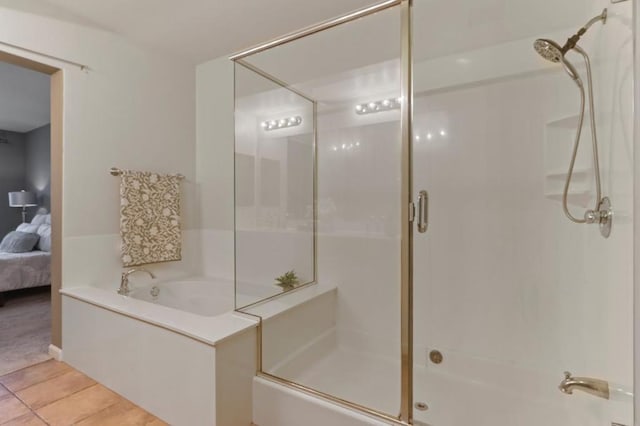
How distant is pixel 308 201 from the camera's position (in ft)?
8.77

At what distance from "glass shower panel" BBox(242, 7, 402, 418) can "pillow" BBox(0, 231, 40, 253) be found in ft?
12.8

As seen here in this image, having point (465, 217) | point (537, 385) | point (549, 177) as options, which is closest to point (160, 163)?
point (465, 217)

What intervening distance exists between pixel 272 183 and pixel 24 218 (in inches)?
227

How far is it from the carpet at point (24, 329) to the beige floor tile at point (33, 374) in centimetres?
8

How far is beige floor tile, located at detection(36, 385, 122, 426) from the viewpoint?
1.72 meters

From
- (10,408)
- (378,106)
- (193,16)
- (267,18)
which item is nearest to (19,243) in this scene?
(10,408)

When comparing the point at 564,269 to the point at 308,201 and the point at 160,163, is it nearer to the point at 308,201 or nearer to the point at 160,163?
the point at 308,201

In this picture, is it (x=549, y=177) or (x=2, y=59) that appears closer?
(x=549, y=177)

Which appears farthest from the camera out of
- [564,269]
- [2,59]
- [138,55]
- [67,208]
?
[138,55]

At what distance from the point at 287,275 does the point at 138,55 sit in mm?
2322

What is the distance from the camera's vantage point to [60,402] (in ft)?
6.11

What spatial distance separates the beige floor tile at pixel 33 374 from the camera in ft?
6.64

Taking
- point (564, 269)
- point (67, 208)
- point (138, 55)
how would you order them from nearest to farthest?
point (564, 269) → point (67, 208) → point (138, 55)

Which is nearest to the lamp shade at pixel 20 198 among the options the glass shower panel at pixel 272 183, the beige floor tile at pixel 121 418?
the glass shower panel at pixel 272 183
